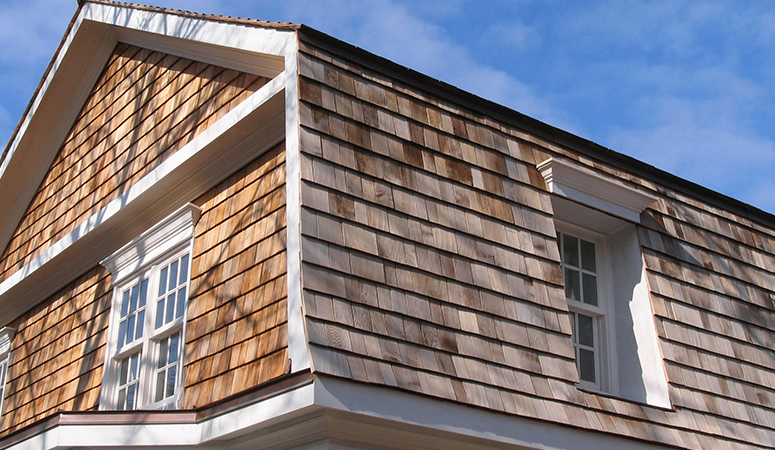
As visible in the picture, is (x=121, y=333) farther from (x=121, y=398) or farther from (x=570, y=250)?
(x=570, y=250)

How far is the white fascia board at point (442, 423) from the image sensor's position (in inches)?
189

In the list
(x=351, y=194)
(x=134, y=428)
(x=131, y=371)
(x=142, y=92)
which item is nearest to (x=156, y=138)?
(x=142, y=92)

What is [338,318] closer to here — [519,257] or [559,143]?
[519,257]

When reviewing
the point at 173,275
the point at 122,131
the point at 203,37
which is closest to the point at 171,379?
the point at 173,275

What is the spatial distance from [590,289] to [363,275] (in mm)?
2724

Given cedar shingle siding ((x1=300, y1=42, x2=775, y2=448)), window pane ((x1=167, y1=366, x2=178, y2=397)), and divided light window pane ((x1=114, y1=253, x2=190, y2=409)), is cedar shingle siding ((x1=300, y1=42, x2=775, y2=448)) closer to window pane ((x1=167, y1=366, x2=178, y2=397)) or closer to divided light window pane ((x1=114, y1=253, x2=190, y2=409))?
divided light window pane ((x1=114, y1=253, x2=190, y2=409))

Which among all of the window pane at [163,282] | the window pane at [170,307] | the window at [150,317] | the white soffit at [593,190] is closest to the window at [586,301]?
the white soffit at [593,190]

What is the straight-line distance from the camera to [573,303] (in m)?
7.07

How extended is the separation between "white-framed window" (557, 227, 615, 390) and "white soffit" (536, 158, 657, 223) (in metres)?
0.39

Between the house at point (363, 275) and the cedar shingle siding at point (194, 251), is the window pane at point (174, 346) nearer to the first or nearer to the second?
the house at point (363, 275)

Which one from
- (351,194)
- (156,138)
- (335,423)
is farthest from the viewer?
(156,138)

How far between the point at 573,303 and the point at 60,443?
13.4 ft

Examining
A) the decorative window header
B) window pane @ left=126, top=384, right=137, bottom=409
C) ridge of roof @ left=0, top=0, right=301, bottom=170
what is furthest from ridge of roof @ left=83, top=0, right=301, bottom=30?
window pane @ left=126, top=384, right=137, bottom=409

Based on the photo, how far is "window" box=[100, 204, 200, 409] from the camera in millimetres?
6895
